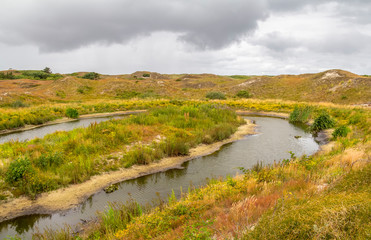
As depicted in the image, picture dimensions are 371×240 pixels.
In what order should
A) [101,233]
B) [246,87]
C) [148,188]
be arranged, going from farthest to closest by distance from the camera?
[246,87]
[148,188]
[101,233]

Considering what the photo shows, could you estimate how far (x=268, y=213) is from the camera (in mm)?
3592

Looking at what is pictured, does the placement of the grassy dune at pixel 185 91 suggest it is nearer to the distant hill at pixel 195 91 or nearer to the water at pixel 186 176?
the distant hill at pixel 195 91

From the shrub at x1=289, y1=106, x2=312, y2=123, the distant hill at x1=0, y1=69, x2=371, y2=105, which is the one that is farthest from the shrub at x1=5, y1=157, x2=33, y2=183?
the distant hill at x1=0, y1=69, x2=371, y2=105

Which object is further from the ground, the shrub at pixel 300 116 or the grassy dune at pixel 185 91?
the grassy dune at pixel 185 91

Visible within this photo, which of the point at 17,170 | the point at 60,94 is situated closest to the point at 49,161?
the point at 17,170

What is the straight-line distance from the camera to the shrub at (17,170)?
8477 mm

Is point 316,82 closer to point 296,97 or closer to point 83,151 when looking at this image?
point 296,97

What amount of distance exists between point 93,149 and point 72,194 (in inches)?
147

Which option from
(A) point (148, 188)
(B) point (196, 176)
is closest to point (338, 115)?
(B) point (196, 176)

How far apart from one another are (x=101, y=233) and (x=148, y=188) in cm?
371

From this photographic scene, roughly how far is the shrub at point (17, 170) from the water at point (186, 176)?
213 cm

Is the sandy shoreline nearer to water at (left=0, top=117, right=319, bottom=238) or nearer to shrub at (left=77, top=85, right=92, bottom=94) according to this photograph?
water at (left=0, top=117, right=319, bottom=238)

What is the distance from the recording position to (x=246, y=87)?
66312 millimetres

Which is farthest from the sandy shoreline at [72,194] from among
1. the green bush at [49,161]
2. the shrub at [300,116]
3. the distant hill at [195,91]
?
the distant hill at [195,91]
